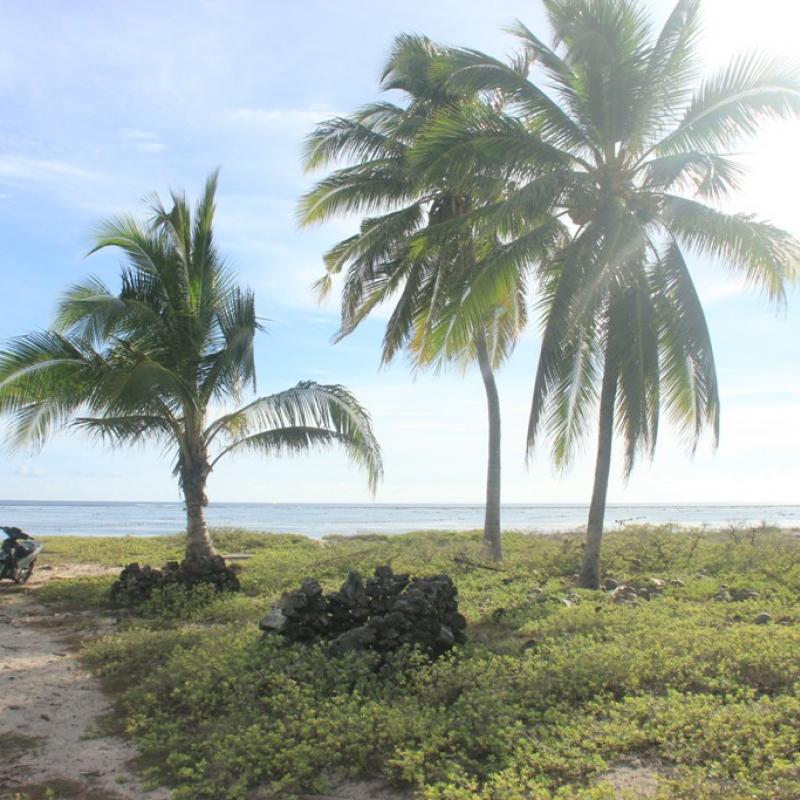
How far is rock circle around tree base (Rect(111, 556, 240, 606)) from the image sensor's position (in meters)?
11.0

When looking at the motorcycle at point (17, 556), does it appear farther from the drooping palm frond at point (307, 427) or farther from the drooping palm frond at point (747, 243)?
the drooping palm frond at point (747, 243)

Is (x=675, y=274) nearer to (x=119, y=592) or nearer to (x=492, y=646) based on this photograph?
(x=492, y=646)

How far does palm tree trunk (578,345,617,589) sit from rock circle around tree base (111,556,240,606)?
5367mm

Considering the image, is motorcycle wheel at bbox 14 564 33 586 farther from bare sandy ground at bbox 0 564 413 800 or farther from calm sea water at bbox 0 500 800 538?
calm sea water at bbox 0 500 800 538

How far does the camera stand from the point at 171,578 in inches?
451

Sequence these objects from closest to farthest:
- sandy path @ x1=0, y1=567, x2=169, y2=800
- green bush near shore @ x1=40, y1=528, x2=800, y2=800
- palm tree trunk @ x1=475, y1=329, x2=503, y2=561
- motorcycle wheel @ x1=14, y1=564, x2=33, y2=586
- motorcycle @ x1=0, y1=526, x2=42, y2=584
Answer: green bush near shore @ x1=40, y1=528, x2=800, y2=800 → sandy path @ x1=0, y1=567, x2=169, y2=800 → motorcycle @ x1=0, y1=526, x2=42, y2=584 → motorcycle wheel @ x1=14, y1=564, x2=33, y2=586 → palm tree trunk @ x1=475, y1=329, x2=503, y2=561

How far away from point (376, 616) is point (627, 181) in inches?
296

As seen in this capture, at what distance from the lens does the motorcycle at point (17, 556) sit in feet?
41.5

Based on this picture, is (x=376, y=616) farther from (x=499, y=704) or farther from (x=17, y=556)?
(x=17, y=556)

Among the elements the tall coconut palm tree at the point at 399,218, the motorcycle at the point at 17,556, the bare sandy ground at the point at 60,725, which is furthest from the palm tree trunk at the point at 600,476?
the motorcycle at the point at 17,556

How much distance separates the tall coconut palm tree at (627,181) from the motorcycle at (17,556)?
28.1ft

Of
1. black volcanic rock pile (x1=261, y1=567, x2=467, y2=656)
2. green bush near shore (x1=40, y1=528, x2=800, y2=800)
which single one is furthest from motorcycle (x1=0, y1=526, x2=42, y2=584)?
black volcanic rock pile (x1=261, y1=567, x2=467, y2=656)

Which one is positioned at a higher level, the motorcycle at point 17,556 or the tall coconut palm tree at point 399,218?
the tall coconut palm tree at point 399,218

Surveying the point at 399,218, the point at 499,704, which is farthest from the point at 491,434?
the point at 499,704
